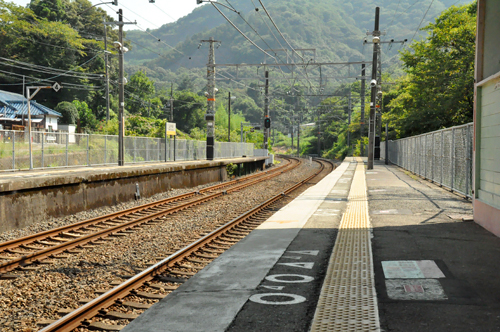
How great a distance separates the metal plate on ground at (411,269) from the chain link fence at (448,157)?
8.05 m

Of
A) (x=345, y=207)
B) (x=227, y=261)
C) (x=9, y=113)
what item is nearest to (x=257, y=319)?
(x=227, y=261)

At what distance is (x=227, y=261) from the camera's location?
25.9 ft

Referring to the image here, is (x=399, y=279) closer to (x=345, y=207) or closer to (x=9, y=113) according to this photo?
(x=345, y=207)

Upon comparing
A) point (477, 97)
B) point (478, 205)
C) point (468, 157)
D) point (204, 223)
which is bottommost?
point (204, 223)

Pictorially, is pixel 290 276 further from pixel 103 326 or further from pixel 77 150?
pixel 77 150

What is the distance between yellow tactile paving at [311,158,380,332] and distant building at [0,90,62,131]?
45.9m

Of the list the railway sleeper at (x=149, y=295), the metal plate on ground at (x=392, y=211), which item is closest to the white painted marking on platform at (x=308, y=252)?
the railway sleeper at (x=149, y=295)

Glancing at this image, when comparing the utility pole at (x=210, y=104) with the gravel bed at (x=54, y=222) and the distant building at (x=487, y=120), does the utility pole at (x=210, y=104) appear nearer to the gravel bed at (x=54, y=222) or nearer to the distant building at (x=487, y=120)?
the gravel bed at (x=54, y=222)

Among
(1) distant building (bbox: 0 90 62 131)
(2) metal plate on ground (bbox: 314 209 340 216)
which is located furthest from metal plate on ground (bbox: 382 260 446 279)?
Answer: (1) distant building (bbox: 0 90 62 131)

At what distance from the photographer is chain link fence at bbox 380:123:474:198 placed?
14911mm

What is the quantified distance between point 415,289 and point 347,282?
822mm

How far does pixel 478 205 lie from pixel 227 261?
234 inches

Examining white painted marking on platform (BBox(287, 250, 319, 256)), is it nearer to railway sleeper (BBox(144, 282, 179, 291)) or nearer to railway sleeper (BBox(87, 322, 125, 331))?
railway sleeper (BBox(144, 282, 179, 291))

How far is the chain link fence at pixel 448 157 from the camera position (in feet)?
48.9
